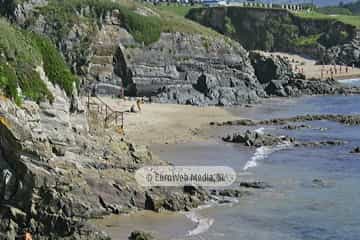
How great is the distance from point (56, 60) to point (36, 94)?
12.0 ft

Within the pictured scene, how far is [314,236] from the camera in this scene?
2398 cm

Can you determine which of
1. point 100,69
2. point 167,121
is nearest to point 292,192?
point 167,121

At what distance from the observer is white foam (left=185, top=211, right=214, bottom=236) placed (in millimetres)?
23750

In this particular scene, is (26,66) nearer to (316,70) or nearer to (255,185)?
(255,185)

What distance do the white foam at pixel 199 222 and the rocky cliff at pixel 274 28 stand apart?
332 ft

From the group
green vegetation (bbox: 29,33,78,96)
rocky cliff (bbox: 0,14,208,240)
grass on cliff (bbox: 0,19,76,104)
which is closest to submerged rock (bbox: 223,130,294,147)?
rocky cliff (bbox: 0,14,208,240)

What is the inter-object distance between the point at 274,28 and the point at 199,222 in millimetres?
106535

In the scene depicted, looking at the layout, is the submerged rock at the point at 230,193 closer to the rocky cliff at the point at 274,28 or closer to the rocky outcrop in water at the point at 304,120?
the rocky outcrop in water at the point at 304,120

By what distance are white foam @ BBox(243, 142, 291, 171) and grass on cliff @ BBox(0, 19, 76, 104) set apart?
10864 millimetres

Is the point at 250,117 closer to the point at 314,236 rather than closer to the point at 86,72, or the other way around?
the point at 86,72

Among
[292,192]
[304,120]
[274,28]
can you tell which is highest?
[274,28]

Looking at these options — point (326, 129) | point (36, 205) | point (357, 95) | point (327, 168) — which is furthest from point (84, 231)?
point (357, 95)

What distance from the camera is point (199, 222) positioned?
2472cm

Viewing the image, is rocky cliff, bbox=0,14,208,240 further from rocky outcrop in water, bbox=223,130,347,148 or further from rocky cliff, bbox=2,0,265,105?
rocky cliff, bbox=2,0,265,105
